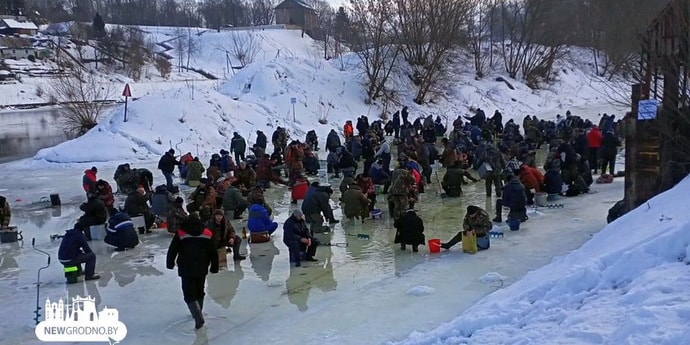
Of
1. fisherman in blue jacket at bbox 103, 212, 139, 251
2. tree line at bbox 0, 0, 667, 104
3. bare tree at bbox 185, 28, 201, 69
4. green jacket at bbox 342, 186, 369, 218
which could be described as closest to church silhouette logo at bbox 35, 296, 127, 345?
fisherman in blue jacket at bbox 103, 212, 139, 251

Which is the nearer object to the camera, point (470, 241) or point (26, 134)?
point (470, 241)

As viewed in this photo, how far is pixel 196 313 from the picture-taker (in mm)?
8094

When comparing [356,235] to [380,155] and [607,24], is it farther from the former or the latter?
[607,24]

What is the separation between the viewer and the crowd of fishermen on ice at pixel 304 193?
33.3 feet

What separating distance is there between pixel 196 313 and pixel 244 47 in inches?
3781

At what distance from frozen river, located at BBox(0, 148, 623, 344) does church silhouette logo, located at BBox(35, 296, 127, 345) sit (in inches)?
6.0

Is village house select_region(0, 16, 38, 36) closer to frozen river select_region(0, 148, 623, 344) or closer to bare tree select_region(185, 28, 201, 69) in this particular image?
bare tree select_region(185, 28, 201, 69)

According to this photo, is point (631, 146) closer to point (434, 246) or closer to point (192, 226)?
point (434, 246)

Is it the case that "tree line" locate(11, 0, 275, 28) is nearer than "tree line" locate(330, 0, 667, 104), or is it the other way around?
"tree line" locate(330, 0, 667, 104)

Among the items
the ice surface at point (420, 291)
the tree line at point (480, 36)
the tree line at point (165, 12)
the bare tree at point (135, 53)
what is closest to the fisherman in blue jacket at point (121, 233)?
the ice surface at point (420, 291)

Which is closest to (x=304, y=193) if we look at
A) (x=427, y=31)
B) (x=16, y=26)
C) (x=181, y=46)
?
(x=427, y=31)

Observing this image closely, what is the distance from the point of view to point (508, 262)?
33.9 feet

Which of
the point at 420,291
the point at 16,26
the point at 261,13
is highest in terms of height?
the point at 261,13

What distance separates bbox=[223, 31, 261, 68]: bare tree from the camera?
94675 mm
